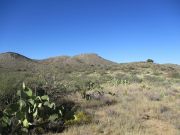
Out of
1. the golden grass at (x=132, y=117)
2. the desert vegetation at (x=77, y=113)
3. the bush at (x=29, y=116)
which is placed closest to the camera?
the bush at (x=29, y=116)

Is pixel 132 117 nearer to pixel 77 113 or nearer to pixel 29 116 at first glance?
pixel 77 113

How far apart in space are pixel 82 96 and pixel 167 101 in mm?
3619

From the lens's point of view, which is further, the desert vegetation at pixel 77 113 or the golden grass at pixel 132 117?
the golden grass at pixel 132 117

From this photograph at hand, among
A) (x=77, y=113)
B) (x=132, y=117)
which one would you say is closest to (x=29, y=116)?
(x=77, y=113)

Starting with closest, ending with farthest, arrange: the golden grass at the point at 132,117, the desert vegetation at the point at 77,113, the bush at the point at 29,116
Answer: the bush at the point at 29,116
the desert vegetation at the point at 77,113
the golden grass at the point at 132,117

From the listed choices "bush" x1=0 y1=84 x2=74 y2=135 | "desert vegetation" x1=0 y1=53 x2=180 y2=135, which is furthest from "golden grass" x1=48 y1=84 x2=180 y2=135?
"bush" x1=0 y1=84 x2=74 y2=135

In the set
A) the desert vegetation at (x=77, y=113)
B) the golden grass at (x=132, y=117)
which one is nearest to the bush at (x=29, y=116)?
the desert vegetation at (x=77, y=113)

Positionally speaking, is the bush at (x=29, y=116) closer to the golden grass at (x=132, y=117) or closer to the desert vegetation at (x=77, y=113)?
the desert vegetation at (x=77, y=113)

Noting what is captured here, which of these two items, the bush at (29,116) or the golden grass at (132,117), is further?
the golden grass at (132,117)

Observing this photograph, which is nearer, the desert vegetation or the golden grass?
the desert vegetation

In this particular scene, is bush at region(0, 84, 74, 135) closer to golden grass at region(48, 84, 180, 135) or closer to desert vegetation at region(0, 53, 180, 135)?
desert vegetation at region(0, 53, 180, 135)

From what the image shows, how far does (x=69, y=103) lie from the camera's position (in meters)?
12.2

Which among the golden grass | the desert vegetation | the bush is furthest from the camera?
the golden grass

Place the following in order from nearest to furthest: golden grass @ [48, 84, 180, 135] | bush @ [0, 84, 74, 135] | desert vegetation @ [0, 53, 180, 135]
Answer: bush @ [0, 84, 74, 135]
desert vegetation @ [0, 53, 180, 135]
golden grass @ [48, 84, 180, 135]
